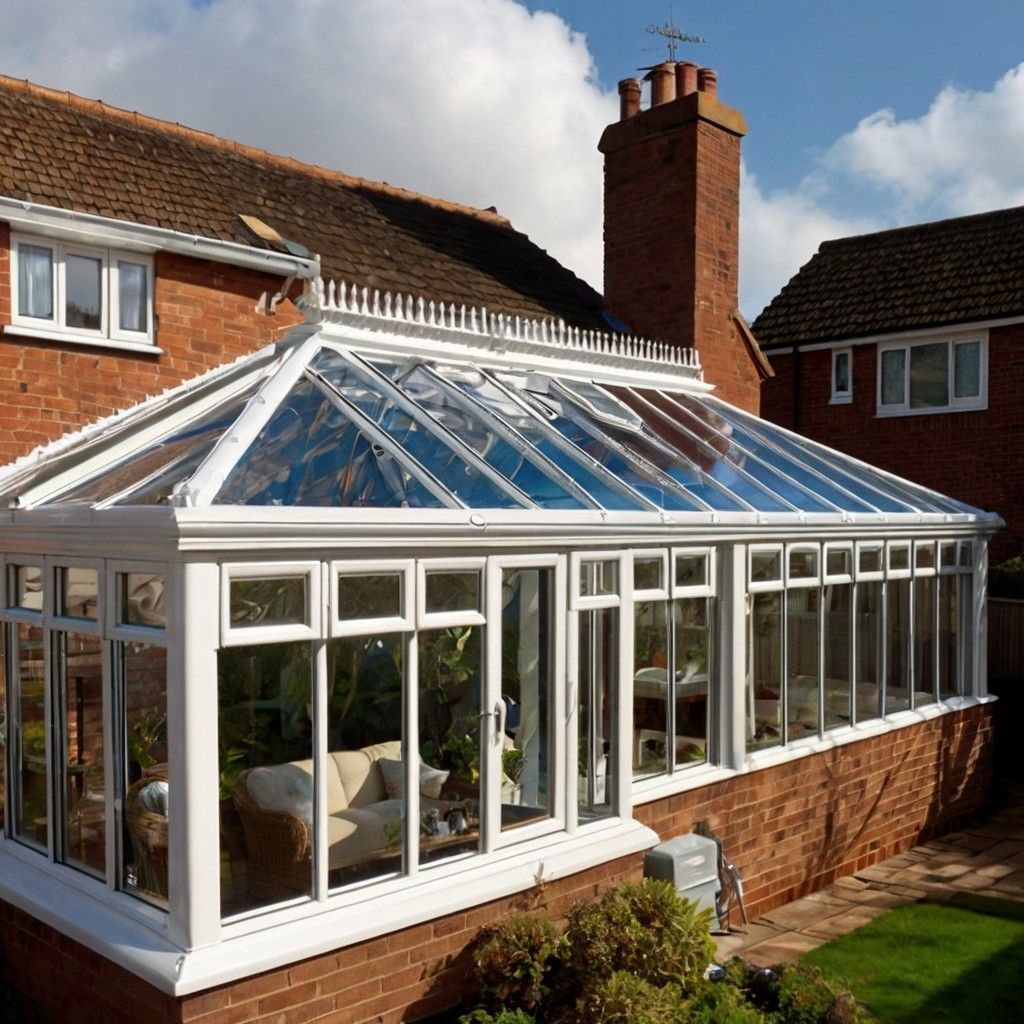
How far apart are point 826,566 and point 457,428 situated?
12.5 feet

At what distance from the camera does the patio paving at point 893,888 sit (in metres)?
7.85

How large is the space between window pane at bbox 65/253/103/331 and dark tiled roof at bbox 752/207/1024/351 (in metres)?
12.6

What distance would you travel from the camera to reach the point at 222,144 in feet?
37.6

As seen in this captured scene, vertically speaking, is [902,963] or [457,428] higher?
[457,428]

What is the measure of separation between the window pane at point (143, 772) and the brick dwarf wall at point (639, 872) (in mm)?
444

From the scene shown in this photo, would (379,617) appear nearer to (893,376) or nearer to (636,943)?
(636,943)

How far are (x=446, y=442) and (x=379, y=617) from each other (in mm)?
1513

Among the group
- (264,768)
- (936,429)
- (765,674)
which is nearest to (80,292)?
(264,768)

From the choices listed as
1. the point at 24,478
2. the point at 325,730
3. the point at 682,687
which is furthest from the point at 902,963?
the point at 24,478

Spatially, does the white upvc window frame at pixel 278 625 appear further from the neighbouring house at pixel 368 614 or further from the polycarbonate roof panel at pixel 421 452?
the polycarbonate roof panel at pixel 421 452

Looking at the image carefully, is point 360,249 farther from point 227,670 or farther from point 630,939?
point 630,939

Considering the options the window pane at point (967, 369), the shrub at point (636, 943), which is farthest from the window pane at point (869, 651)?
the window pane at point (967, 369)

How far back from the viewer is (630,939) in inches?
223

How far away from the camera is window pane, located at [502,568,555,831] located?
259 inches
